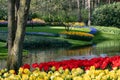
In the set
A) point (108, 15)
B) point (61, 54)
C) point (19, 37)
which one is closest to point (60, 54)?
point (61, 54)

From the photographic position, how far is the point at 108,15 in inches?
2114

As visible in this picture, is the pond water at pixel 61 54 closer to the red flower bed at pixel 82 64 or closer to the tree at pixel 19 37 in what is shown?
the tree at pixel 19 37

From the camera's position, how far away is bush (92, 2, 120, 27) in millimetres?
53656

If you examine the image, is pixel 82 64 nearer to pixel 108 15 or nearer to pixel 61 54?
pixel 61 54

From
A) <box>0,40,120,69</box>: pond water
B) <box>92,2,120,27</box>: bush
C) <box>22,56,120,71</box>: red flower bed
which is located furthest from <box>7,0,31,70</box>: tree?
<box>92,2,120,27</box>: bush

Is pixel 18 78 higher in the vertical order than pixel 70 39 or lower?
higher

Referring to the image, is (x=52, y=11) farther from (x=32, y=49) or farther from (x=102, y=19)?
(x=32, y=49)

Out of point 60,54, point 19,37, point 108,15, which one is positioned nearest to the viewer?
point 19,37

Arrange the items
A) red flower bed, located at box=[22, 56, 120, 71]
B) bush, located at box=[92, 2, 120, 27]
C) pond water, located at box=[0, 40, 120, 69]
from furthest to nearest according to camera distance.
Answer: bush, located at box=[92, 2, 120, 27], pond water, located at box=[0, 40, 120, 69], red flower bed, located at box=[22, 56, 120, 71]

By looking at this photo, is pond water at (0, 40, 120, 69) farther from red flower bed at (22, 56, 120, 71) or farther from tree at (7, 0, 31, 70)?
red flower bed at (22, 56, 120, 71)

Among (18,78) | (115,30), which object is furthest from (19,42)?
(115,30)

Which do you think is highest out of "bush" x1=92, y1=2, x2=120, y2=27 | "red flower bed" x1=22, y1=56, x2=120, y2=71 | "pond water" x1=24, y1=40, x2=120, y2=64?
"red flower bed" x1=22, y1=56, x2=120, y2=71

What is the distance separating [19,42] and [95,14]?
4369 cm

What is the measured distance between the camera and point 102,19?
2137 inches
